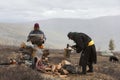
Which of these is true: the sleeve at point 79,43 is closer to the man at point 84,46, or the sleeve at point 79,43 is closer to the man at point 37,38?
the man at point 84,46

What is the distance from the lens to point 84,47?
17.6 metres

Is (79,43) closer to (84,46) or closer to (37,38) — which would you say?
(84,46)

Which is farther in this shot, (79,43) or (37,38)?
(37,38)

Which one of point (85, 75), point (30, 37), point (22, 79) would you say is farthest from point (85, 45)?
point (22, 79)

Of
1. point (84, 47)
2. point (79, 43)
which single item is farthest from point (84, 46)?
point (79, 43)

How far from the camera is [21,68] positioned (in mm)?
16016

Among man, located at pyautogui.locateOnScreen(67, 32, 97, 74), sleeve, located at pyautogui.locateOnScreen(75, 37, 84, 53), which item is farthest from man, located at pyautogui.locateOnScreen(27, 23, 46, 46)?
sleeve, located at pyautogui.locateOnScreen(75, 37, 84, 53)

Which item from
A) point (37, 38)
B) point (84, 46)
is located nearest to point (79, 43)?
point (84, 46)

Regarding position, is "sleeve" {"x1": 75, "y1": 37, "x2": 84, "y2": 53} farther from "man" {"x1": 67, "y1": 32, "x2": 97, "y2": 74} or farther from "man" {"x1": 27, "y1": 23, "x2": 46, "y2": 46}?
"man" {"x1": 27, "y1": 23, "x2": 46, "y2": 46}

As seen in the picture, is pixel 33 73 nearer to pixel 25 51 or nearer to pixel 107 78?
pixel 107 78

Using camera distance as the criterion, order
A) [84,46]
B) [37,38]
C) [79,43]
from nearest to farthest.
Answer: [79,43], [84,46], [37,38]

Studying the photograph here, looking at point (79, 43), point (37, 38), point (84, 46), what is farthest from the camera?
point (37, 38)

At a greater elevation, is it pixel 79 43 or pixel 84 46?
pixel 79 43

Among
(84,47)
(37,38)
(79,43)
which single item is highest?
(37,38)
